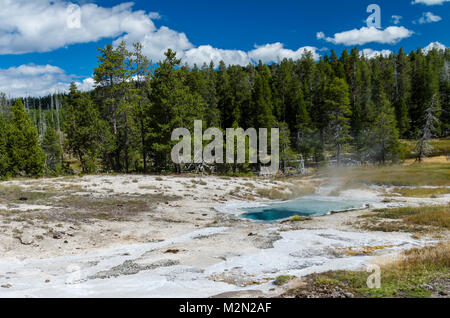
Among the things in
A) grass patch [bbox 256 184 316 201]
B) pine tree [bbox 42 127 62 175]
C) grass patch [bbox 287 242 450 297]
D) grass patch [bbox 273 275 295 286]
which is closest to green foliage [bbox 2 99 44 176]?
pine tree [bbox 42 127 62 175]

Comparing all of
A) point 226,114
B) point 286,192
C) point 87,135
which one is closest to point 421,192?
point 286,192

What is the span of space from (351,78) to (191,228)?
256ft

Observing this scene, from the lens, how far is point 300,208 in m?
30.0

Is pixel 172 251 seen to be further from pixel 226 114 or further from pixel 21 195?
pixel 226 114

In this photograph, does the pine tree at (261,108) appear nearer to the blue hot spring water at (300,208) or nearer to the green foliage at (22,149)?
the blue hot spring water at (300,208)

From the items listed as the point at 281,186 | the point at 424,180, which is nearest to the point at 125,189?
the point at 281,186

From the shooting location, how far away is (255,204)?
3031 cm

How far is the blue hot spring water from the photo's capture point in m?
26.3

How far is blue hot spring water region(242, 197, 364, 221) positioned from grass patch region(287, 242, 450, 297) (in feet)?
47.4

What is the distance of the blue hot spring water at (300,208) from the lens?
26281mm

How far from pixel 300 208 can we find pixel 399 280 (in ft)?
68.4

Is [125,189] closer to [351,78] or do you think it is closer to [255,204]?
[255,204]

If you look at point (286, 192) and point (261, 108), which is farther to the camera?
point (261, 108)

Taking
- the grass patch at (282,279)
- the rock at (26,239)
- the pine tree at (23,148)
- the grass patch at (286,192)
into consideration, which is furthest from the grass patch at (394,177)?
the pine tree at (23,148)
